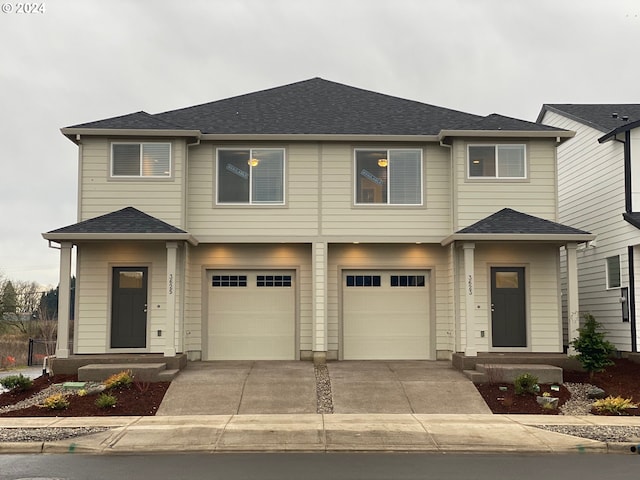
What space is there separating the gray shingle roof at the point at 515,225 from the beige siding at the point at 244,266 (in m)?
4.36

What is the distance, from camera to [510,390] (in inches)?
546

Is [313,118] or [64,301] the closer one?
[64,301]

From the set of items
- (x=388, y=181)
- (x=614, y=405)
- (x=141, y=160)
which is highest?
(x=141, y=160)

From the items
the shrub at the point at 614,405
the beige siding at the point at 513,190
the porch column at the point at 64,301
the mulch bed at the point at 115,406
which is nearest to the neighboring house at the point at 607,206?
the beige siding at the point at 513,190

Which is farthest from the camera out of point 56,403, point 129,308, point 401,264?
point 401,264

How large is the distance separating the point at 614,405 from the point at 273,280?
8916 millimetres

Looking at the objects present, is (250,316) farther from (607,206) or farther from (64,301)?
(607,206)

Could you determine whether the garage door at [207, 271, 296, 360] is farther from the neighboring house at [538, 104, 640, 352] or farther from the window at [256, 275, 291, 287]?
the neighboring house at [538, 104, 640, 352]

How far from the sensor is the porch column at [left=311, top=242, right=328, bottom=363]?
54.3ft

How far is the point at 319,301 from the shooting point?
1680 cm

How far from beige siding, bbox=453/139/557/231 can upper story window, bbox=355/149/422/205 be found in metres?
1.10

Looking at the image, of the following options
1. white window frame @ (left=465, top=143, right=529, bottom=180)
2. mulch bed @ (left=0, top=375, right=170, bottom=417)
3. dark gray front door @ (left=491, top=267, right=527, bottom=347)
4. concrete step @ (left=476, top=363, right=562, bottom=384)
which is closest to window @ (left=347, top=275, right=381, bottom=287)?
dark gray front door @ (left=491, top=267, right=527, bottom=347)

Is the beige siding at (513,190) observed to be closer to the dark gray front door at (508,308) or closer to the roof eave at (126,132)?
the dark gray front door at (508,308)

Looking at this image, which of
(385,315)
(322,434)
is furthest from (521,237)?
(322,434)
